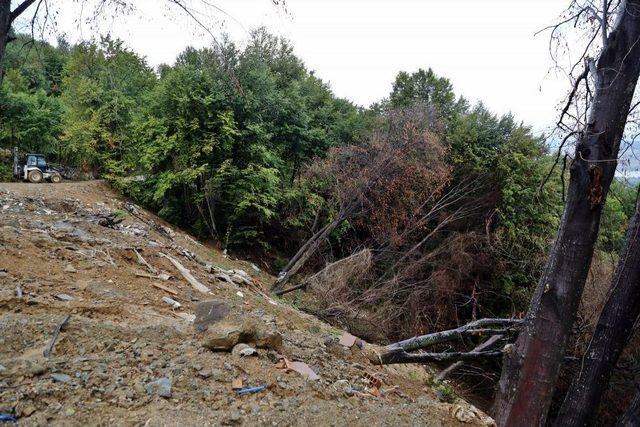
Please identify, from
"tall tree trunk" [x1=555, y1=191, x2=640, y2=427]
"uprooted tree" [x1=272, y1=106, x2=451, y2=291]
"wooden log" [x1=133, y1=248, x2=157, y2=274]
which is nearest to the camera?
"tall tree trunk" [x1=555, y1=191, x2=640, y2=427]

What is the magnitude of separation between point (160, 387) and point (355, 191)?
934cm

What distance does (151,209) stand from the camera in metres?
13.0

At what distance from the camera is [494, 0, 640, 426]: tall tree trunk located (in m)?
2.69

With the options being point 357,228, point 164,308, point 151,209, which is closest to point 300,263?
point 357,228

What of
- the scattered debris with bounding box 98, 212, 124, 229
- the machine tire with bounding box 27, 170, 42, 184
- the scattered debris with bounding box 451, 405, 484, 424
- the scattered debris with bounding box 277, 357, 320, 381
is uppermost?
the scattered debris with bounding box 451, 405, 484, 424

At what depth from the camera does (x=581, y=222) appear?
107 inches

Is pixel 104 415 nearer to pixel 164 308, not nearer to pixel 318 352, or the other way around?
pixel 318 352

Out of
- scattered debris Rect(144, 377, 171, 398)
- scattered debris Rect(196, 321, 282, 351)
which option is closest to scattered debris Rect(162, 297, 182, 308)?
scattered debris Rect(196, 321, 282, 351)

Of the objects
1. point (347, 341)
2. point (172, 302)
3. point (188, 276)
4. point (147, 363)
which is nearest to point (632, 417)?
point (347, 341)

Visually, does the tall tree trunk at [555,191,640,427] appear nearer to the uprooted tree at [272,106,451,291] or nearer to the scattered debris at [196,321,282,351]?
the scattered debris at [196,321,282,351]

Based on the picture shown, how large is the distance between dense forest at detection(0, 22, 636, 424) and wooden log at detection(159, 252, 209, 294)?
3.61 metres

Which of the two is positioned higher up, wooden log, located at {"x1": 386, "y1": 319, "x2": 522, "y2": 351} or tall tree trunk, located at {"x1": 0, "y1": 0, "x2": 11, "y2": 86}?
tall tree trunk, located at {"x1": 0, "y1": 0, "x2": 11, "y2": 86}

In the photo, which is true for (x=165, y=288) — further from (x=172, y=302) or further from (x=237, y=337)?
(x=237, y=337)

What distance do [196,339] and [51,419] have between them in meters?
1.27
